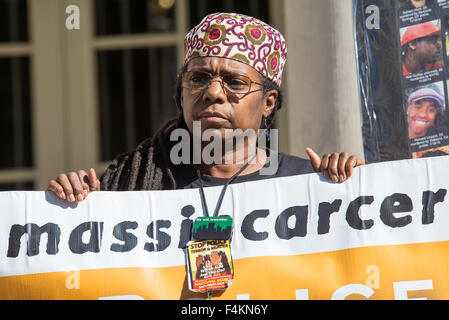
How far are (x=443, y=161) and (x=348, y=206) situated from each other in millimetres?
350

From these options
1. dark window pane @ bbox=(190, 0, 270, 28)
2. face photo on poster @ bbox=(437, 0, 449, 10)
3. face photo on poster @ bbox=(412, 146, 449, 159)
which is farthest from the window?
face photo on poster @ bbox=(412, 146, 449, 159)

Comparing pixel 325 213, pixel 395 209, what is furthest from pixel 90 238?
pixel 395 209

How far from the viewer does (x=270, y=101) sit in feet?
9.81

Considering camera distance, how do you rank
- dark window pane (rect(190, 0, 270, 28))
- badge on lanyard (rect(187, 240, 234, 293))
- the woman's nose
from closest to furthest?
1. badge on lanyard (rect(187, 240, 234, 293))
2. the woman's nose
3. dark window pane (rect(190, 0, 270, 28))

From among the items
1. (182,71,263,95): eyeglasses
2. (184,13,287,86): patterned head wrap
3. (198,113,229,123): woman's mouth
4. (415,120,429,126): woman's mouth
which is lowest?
(415,120,429,126): woman's mouth

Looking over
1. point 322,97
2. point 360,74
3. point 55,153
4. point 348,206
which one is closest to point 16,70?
point 55,153

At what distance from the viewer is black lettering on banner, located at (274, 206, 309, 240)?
2561mm

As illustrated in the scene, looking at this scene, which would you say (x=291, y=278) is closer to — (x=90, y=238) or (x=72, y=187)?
(x=90, y=238)

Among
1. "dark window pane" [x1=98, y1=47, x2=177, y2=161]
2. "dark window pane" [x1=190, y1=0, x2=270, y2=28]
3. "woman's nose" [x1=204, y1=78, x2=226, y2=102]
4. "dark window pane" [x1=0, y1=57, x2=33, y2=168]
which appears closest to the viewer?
"woman's nose" [x1=204, y1=78, x2=226, y2=102]

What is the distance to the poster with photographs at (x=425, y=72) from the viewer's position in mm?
2752

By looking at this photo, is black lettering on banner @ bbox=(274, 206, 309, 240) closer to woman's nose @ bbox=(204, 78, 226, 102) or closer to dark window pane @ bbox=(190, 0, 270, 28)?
woman's nose @ bbox=(204, 78, 226, 102)

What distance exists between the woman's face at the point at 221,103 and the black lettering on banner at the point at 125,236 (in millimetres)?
431

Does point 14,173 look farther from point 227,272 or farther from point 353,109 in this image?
point 227,272

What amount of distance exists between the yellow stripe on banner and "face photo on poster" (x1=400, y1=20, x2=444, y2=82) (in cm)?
65
